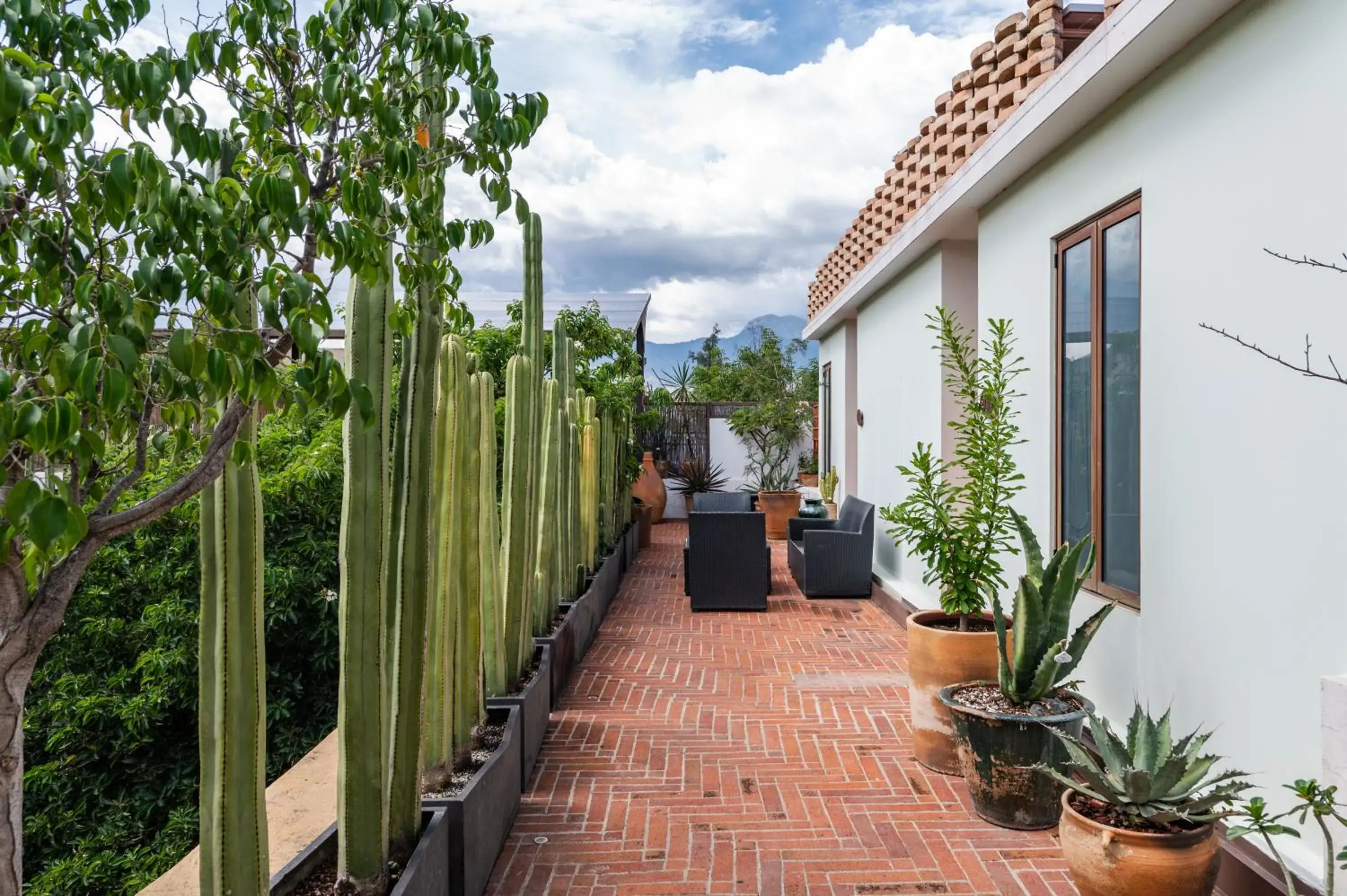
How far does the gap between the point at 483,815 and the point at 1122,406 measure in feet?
10.9

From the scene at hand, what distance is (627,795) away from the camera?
3916mm

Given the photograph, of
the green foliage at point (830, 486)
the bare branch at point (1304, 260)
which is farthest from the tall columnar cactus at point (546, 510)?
the green foliage at point (830, 486)

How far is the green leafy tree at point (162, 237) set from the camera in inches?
43.6

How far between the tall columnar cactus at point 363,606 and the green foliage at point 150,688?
7.26ft

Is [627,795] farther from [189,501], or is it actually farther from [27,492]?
[27,492]

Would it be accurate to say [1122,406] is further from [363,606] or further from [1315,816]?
[363,606]

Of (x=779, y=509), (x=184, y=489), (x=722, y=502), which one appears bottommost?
(x=779, y=509)

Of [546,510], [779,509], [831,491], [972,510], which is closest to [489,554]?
[546,510]

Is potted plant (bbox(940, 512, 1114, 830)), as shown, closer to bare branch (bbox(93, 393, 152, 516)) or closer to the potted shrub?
bare branch (bbox(93, 393, 152, 516))

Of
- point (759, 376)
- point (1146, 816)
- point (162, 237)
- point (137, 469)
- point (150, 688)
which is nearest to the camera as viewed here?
point (162, 237)

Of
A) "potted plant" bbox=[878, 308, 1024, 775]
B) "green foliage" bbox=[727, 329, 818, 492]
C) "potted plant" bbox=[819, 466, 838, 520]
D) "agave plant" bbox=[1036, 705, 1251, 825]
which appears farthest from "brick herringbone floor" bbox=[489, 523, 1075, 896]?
"green foliage" bbox=[727, 329, 818, 492]

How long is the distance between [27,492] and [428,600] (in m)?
1.93

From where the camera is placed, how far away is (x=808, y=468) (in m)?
15.7

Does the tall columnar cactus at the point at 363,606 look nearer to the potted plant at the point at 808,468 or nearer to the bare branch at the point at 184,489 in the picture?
the bare branch at the point at 184,489
